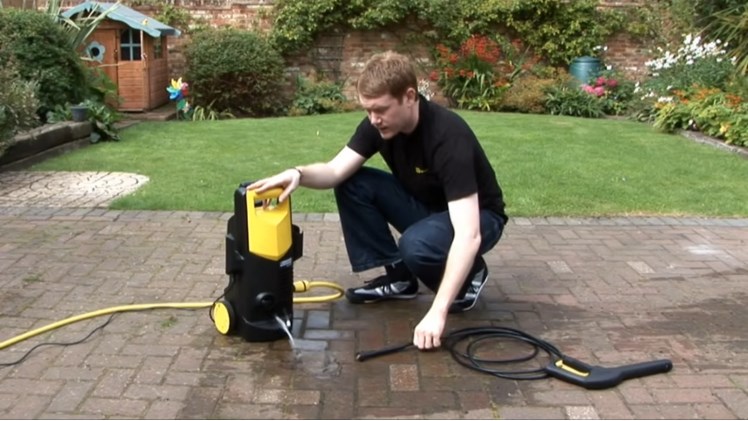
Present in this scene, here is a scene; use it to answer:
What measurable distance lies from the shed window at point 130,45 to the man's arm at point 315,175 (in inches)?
382

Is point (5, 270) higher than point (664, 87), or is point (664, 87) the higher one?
point (664, 87)

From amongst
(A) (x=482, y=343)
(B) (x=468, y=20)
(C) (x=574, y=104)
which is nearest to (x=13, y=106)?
(A) (x=482, y=343)

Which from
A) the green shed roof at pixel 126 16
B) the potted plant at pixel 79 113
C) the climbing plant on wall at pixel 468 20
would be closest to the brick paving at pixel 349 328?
the potted plant at pixel 79 113

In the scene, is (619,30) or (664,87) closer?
(664,87)

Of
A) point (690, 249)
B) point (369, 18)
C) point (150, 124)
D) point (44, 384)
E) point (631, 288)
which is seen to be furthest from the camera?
point (369, 18)

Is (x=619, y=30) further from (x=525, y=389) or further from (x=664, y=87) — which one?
(x=525, y=389)

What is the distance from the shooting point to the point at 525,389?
2.93m

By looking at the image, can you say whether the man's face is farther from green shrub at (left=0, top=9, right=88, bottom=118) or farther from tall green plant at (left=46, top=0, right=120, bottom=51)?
tall green plant at (left=46, top=0, right=120, bottom=51)

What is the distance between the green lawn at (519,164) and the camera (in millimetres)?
5988

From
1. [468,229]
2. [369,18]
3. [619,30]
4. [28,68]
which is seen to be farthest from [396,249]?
[619,30]

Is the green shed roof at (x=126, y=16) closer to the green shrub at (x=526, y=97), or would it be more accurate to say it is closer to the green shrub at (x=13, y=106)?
the green shrub at (x=13, y=106)

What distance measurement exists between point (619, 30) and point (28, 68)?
1021cm

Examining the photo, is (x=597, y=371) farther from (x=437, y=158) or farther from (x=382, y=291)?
(x=382, y=291)

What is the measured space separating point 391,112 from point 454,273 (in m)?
0.71
